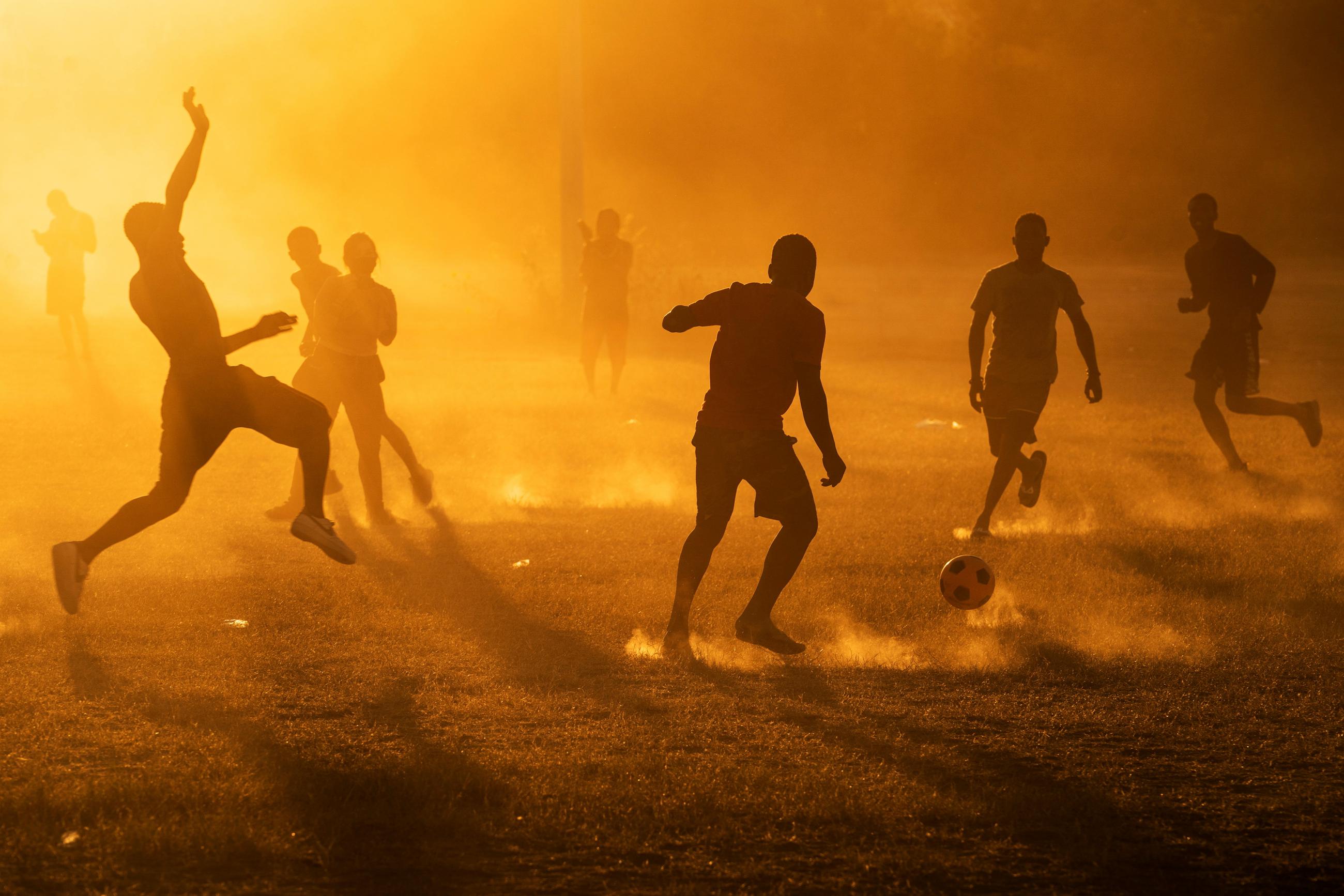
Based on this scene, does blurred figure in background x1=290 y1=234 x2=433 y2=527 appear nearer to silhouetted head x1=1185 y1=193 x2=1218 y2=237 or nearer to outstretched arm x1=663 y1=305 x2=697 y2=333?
outstretched arm x1=663 y1=305 x2=697 y2=333

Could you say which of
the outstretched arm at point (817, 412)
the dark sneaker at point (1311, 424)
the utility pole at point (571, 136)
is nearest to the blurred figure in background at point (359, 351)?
the outstretched arm at point (817, 412)

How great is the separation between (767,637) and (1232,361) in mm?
6034

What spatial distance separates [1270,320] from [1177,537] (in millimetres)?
18118

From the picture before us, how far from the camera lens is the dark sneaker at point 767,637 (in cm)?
616

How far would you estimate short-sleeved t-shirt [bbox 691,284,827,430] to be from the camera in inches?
236

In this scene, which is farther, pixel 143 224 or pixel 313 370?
pixel 313 370

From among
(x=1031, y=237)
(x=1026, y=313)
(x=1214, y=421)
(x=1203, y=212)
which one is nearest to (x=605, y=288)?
(x=1214, y=421)

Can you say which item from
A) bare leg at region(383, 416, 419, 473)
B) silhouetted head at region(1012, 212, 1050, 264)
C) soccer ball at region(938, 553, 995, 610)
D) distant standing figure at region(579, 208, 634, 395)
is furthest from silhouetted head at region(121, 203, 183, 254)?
distant standing figure at region(579, 208, 634, 395)

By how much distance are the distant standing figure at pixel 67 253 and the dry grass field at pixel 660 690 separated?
255 inches

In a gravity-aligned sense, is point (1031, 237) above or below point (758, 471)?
above

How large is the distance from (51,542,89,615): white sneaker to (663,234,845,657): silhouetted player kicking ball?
8.92 feet

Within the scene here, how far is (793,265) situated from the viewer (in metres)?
6.10

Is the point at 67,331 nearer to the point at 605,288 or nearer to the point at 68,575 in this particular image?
the point at 605,288

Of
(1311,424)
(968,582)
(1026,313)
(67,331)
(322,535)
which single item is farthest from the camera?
(67,331)
